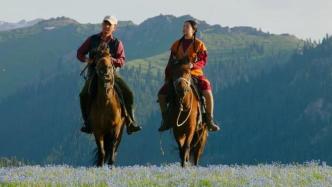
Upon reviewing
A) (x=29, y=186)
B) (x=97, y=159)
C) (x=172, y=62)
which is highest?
(x=172, y=62)

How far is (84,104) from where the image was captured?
20.0m

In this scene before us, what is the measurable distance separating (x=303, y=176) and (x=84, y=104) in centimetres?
834

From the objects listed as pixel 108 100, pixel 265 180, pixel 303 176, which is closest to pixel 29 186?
pixel 265 180

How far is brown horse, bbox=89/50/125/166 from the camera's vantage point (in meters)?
19.0

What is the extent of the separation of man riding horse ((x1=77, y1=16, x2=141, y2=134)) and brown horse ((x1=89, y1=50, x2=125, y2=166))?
0.28 metres

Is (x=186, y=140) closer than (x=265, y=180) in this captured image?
No

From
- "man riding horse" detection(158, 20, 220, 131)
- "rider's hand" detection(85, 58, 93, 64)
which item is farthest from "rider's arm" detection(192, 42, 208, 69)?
"rider's hand" detection(85, 58, 93, 64)

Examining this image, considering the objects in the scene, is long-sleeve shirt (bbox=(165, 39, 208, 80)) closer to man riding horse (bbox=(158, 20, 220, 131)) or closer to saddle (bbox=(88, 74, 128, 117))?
man riding horse (bbox=(158, 20, 220, 131))

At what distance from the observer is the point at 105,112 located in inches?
767

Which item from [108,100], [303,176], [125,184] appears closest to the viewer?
[125,184]

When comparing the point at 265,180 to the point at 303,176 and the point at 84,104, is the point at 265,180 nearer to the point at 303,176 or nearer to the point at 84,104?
the point at 303,176

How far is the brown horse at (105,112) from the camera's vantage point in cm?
1903

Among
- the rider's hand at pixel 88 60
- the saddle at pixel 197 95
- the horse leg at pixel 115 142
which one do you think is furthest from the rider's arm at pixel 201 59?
the rider's hand at pixel 88 60

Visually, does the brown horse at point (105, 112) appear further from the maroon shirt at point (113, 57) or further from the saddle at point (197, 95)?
the saddle at point (197, 95)
